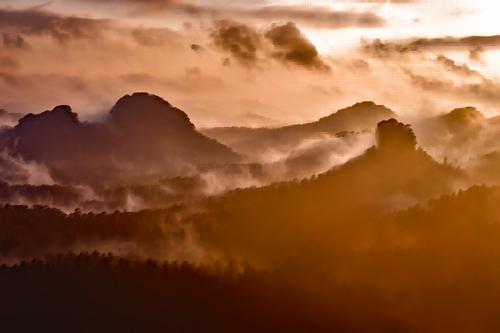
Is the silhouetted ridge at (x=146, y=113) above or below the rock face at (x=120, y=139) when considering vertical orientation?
above

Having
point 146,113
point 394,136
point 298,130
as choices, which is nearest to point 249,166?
point 298,130

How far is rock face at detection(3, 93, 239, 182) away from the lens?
1.67 meters

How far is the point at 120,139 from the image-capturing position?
1.68 m

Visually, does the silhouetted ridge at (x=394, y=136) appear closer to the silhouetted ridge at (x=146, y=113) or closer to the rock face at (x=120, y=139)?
the rock face at (x=120, y=139)

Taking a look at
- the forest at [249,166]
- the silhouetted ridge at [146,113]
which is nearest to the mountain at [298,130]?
the forest at [249,166]

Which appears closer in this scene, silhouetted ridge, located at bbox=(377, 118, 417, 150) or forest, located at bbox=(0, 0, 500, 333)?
forest, located at bbox=(0, 0, 500, 333)

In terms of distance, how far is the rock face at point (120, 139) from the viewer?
1.67 metres

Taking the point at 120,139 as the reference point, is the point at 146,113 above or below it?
above

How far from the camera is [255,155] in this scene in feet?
5.63

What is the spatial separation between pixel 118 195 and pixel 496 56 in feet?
6.24

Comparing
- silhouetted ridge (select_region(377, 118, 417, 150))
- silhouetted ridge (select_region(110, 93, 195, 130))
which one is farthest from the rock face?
silhouetted ridge (select_region(377, 118, 417, 150))

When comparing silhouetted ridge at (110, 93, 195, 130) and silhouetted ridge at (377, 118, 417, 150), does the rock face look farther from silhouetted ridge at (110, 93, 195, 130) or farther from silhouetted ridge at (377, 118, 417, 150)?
silhouetted ridge at (377, 118, 417, 150)

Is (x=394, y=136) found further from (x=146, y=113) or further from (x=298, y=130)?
(x=146, y=113)

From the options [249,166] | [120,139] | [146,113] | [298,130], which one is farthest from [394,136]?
[120,139]
